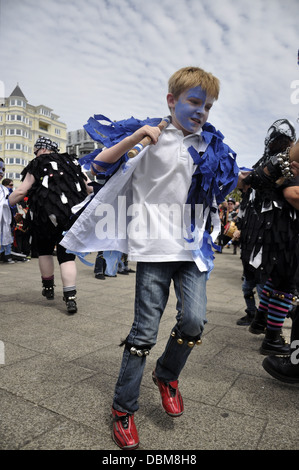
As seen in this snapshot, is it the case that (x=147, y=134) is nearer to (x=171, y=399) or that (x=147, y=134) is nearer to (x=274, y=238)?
(x=171, y=399)

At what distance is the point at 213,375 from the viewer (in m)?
2.66

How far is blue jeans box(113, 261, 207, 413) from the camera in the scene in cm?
188

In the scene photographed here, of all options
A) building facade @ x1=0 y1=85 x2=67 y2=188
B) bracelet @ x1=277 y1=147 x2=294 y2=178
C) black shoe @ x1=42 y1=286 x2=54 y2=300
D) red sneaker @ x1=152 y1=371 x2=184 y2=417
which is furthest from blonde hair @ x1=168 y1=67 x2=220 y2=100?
building facade @ x1=0 y1=85 x2=67 y2=188

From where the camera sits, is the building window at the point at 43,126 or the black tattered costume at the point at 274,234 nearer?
the black tattered costume at the point at 274,234

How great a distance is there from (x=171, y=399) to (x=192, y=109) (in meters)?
1.51

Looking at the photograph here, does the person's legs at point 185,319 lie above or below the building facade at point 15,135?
below

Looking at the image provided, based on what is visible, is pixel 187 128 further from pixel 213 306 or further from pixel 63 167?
pixel 213 306

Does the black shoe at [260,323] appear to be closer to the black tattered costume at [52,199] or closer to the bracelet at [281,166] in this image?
the bracelet at [281,166]

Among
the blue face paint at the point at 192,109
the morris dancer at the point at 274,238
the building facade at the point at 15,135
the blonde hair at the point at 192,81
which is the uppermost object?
the building facade at the point at 15,135

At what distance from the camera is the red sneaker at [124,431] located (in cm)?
175

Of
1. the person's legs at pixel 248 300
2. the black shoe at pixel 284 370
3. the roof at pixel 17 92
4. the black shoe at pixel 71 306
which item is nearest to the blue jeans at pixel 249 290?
the person's legs at pixel 248 300

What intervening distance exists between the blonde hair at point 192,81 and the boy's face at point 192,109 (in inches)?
0.8

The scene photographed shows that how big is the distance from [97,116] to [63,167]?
250cm

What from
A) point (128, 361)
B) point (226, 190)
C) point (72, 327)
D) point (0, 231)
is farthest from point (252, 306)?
point (0, 231)
